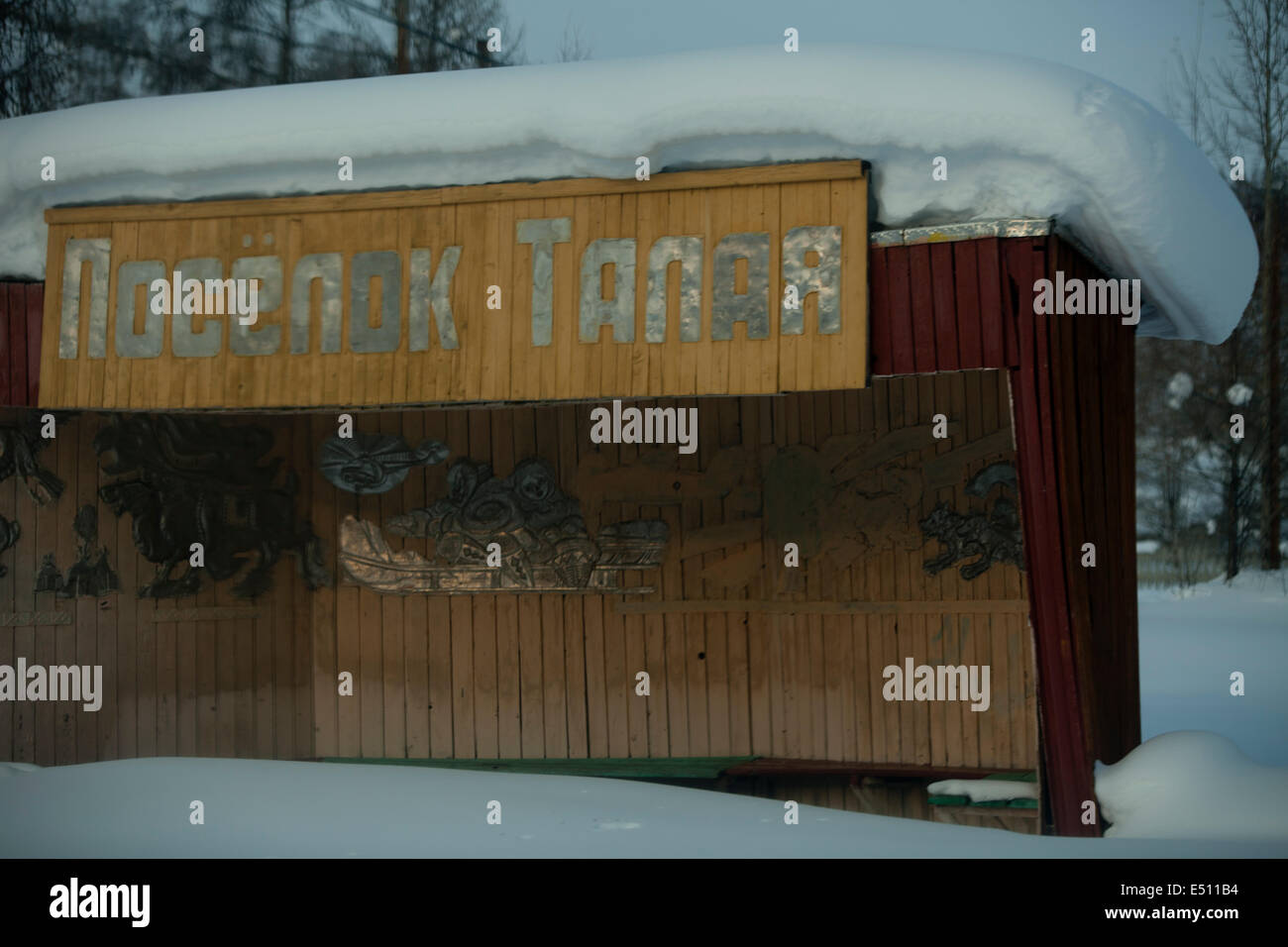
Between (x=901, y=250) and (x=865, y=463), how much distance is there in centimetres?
289

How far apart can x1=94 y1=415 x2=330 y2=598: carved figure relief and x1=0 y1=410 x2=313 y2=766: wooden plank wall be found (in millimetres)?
127

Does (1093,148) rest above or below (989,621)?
above

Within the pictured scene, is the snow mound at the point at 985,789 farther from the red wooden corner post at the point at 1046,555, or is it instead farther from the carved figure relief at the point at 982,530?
the red wooden corner post at the point at 1046,555

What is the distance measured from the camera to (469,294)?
24.8ft

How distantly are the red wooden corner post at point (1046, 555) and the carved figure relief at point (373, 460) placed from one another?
5026 millimetres

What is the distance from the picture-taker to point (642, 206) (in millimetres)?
7352

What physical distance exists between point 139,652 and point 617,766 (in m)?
3.84

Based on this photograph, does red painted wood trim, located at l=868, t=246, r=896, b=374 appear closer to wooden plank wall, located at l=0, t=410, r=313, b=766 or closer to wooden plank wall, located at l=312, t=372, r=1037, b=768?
wooden plank wall, located at l=312, t=372, r=1037, b=768

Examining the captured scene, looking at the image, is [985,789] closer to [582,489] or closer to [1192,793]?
[1192,793]

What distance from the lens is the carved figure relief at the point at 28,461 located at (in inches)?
400

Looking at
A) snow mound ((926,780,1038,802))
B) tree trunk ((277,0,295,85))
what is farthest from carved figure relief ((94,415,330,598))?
tree trunk ((277,0,295,85))

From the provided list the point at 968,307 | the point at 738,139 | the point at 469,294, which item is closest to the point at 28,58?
the point at 469,294
